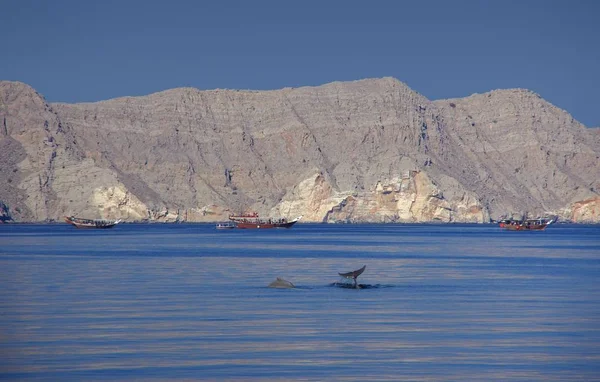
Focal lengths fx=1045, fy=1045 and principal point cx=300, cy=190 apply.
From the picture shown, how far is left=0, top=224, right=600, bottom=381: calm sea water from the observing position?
25578mm

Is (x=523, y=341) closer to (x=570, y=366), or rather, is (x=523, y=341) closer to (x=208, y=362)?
(x=570, y=366)

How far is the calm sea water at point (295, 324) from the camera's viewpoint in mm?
25578

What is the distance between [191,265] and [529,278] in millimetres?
20967

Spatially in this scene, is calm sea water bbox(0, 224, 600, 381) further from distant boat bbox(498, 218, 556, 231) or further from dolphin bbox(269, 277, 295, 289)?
distant boat bbox(498, 218, 556, 231)

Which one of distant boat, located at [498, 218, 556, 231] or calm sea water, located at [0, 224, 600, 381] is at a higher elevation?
distant boat, located at [498, 218, 556, 231]

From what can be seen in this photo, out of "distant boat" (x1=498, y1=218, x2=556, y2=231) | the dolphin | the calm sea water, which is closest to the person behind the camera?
the calm sea water

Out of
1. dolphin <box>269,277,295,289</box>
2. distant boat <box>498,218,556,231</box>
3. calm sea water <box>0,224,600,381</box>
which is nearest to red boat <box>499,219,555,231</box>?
distant boat <box>498,218,556,231</box>

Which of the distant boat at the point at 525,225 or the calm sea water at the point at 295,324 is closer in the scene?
the calm sea water at the point at 295,324

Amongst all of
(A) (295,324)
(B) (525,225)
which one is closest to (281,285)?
(A) (295,324)

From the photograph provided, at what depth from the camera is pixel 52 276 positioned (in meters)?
53.0

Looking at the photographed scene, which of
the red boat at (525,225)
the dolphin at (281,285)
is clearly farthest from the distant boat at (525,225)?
the dolphin at (281,285)

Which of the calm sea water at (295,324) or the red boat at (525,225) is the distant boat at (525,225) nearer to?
the red boat at (525,225)

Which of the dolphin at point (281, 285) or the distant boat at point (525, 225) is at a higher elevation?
the distant boat at point (525, 225)

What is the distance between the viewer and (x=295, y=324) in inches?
1326
